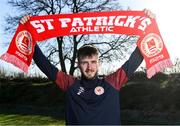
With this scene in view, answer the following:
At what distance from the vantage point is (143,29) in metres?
6.74

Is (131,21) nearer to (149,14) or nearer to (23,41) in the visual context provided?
(149,14)

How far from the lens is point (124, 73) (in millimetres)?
5930

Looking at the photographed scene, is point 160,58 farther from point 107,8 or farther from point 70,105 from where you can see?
point 107,8

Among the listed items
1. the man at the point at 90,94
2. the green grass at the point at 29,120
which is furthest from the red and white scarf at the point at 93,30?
the green grass at the point at 29,120

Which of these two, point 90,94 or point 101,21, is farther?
point 101,21

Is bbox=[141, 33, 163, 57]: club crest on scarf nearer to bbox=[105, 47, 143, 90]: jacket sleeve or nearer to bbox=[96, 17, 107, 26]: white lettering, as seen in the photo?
bbox=[105, 47, 143, 90]: jacket sleeve

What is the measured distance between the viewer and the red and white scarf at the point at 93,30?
6609mm

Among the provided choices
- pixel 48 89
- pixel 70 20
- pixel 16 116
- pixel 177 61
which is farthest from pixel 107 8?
pixel 70 20

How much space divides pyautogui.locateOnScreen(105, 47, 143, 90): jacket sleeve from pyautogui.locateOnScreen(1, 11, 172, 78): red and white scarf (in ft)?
0.90

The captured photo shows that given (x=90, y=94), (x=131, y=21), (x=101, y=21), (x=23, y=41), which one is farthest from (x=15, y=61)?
(x=131, y=21)

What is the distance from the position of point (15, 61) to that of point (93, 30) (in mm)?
1178

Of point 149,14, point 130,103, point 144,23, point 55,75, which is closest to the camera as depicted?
point 55,75

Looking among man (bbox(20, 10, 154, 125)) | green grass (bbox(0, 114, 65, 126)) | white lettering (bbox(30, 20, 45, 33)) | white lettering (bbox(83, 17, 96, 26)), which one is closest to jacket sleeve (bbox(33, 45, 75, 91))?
man (bbox(20, 10, 154, 125))

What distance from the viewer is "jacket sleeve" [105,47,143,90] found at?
19.0 ft
